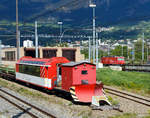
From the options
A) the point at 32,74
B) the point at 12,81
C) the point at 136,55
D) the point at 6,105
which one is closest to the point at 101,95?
the point at 6,105

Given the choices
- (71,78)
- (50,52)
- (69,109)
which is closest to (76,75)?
(71,78)

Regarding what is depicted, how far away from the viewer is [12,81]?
2756cm

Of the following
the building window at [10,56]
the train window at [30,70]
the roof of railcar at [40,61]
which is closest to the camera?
the roof of railcar at [40,61]

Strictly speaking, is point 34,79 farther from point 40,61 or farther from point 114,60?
point 114,60

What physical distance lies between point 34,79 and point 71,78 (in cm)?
535

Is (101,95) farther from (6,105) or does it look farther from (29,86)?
(29,86)

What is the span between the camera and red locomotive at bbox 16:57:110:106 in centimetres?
1484

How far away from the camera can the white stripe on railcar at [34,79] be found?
690 inches

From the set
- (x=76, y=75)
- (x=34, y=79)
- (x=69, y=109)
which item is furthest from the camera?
(x=34, y=79)

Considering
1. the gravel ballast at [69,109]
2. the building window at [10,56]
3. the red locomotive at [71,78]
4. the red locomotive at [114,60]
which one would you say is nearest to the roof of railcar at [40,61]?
the red locomotive at [71,78]

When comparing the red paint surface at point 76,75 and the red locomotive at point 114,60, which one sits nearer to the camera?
the red paint surface at point 76,75

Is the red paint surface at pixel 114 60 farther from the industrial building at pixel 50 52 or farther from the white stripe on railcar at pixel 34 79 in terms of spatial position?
the white stripe on railcar at pixel 34 79

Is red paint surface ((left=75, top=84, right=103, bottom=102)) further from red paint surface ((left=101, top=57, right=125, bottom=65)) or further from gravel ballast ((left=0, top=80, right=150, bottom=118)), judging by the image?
red paint surface ((left=101, top=57, right=125, bottom=65))

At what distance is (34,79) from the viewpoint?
19812mm
